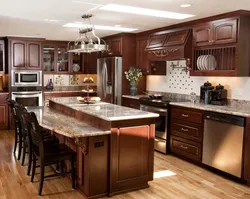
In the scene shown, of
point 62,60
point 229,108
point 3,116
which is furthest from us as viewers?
point 62,60

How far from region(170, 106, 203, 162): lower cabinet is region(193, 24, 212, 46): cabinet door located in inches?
45.7

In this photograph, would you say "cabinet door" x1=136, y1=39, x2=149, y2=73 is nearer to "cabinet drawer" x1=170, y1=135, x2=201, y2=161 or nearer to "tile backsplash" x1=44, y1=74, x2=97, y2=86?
"cabinet drawer" x1=170, y1=135, x2=201, y2=161

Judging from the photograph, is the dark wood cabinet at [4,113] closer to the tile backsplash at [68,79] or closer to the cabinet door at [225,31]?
the tile backsplash at [68,79]

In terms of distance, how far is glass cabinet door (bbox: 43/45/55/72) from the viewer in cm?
819

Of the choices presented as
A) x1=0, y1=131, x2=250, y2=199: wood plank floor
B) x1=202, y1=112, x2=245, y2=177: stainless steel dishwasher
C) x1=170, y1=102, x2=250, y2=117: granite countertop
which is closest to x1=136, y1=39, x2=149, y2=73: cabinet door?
x1=170, y1=102, x2=250, y2=117: granite countertop

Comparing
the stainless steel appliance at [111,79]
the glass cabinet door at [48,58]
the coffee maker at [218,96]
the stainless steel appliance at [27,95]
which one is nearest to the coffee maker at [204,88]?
the coffee maker at [218,96]

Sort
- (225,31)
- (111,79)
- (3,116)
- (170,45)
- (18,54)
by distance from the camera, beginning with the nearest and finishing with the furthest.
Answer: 1. (225,31)
2. (170,45)
3. (111,79)
4. (3,116)
5. (18,54)

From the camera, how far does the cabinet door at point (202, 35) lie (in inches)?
185

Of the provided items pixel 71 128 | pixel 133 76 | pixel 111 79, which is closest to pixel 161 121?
pixel 133 76

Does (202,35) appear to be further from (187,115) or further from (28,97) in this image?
(28,97)

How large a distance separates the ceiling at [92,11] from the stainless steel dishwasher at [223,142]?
5.07ft

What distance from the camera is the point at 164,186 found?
3816 millimetres

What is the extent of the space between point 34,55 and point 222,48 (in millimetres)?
5013

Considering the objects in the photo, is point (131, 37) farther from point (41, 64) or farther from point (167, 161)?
point (167, 161)
